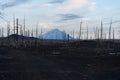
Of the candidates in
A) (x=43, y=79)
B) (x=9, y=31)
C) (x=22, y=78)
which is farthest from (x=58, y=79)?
(x=9, y=31)

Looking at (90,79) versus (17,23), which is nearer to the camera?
(90,79)

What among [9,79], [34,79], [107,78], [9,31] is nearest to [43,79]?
[34,79]

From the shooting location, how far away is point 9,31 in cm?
11812

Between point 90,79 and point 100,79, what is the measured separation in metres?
0.55

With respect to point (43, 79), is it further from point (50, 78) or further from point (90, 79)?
point (90, 79)

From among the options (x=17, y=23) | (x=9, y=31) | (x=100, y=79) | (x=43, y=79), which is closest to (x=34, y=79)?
(x=43, y=79)

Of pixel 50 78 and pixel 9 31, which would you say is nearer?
pixel 50 78

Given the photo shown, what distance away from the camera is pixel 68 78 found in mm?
18719

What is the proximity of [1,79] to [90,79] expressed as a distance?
4357 millimetres

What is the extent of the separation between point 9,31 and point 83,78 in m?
101

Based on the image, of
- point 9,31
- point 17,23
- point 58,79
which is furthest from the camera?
point 9,31

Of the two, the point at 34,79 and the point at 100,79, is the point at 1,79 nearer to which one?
the point at 34,79

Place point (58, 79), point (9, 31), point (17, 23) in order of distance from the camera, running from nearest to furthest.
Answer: point (58, 79) < point (17, 23) < point (9, 31)

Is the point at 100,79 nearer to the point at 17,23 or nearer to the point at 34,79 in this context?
the point at 34,79
